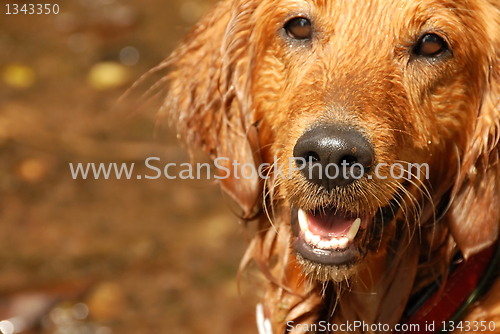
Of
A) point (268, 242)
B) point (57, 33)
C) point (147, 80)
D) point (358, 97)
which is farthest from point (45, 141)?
point (358, 97)

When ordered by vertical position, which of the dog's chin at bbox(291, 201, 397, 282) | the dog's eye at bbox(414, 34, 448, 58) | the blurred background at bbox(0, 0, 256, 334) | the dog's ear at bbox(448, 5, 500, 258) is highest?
the dog's eye at bbox(414, 34, 448, 58)

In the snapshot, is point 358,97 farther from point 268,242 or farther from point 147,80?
point 147,80

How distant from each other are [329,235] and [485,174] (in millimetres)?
572

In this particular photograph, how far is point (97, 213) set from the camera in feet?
12.2

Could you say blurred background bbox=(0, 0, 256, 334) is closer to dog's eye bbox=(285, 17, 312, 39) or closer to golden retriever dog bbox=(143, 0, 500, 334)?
golden retriever dog bbox=(143, 0, 500, 334)

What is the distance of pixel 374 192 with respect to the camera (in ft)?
6.25

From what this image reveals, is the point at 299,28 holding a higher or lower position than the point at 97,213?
higher

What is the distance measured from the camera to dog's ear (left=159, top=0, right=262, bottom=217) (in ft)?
7.38

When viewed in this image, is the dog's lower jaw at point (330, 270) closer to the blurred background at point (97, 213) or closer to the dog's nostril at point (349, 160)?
the dog's nostril at point (349, 160)

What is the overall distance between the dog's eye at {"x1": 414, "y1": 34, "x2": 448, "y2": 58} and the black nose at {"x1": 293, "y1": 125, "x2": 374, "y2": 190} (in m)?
0.44

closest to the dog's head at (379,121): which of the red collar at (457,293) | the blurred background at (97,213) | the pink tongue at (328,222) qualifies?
the pink tongue at (328,222)

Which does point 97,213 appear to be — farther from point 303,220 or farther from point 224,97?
point 303,220

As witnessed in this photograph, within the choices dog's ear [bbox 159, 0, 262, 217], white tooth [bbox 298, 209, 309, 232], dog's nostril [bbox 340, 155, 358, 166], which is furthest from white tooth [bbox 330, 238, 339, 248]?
dog's ear [bbox 159, 0, 262, 217]

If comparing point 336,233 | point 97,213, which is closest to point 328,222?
point 336,233
